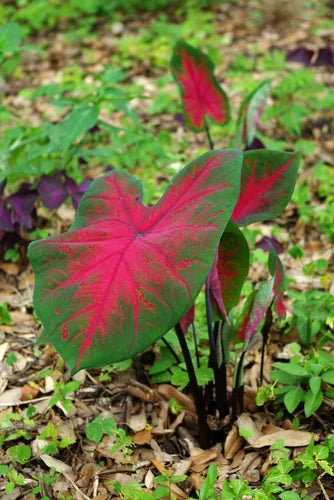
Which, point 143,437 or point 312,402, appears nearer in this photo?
point 312,402

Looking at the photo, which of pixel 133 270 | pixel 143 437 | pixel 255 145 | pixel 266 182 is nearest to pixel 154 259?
pixel 133 270

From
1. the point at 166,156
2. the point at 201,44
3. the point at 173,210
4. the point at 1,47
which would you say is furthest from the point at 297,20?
the point at 173,210

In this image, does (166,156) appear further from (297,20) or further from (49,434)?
(297,20)

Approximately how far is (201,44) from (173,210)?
3.24 metres

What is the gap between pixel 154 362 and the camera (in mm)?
1919

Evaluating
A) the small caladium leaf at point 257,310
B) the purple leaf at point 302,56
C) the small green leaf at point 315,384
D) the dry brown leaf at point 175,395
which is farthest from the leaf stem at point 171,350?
the purple leaf at point 302,56

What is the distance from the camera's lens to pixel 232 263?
141cm

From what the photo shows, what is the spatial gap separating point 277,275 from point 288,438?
0.46 m

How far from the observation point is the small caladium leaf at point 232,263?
4.48 ft

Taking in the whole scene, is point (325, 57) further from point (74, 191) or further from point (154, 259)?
point (154, 259)

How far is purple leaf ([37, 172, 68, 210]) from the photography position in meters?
2.23

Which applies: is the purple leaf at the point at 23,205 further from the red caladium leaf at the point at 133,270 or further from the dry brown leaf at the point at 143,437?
the red caladium leaf at the point at 133,270

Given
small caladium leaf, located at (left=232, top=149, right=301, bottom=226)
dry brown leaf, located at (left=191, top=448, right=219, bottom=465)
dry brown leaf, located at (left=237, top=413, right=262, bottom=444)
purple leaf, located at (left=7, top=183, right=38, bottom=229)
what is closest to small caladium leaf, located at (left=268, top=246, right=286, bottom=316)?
small caladium leaf, located at (left=232, top=149, right=301, bottom=226)

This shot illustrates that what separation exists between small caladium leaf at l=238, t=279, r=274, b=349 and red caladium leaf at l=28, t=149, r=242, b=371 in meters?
0.36
